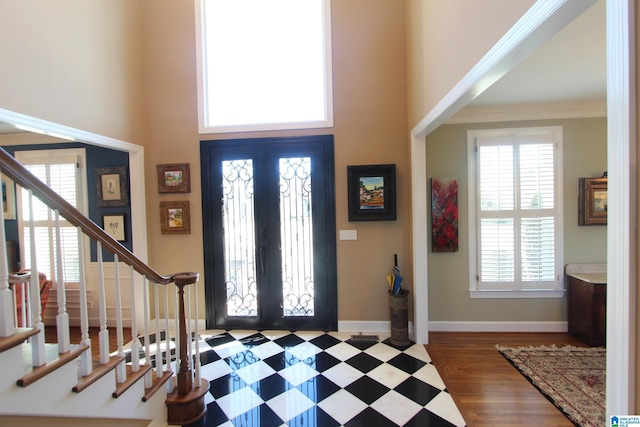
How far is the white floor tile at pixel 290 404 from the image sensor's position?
197cm

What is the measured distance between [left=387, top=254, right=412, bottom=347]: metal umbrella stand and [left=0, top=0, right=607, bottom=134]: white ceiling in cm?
221

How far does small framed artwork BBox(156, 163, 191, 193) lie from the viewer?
323 centimetres

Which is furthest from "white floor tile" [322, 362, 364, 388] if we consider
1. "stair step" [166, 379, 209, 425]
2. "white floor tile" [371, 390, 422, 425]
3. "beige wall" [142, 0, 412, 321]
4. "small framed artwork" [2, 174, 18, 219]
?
"small framed artwork" [2, 174, 18, 219]

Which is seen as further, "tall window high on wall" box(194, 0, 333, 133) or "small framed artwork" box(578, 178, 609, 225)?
"tall window high on wall" box(194, 0, 333, 133)

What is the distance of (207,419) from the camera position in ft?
6.35

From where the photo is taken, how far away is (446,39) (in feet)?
6.34

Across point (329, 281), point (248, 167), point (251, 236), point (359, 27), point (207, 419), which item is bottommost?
point (207, 419)

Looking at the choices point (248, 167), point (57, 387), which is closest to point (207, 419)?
point (57, 387)

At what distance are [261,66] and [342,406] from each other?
3.66 metres

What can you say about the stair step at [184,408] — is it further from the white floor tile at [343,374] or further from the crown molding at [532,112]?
the crown molding at [532,112]

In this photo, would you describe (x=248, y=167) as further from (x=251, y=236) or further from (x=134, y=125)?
(x=134, y=125)

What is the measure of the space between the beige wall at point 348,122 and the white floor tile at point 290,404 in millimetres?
1174

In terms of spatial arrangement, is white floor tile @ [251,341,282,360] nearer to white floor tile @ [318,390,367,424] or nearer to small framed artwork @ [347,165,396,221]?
white floor tile @ [318,390,367,424]

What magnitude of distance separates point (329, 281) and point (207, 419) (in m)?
1.70
